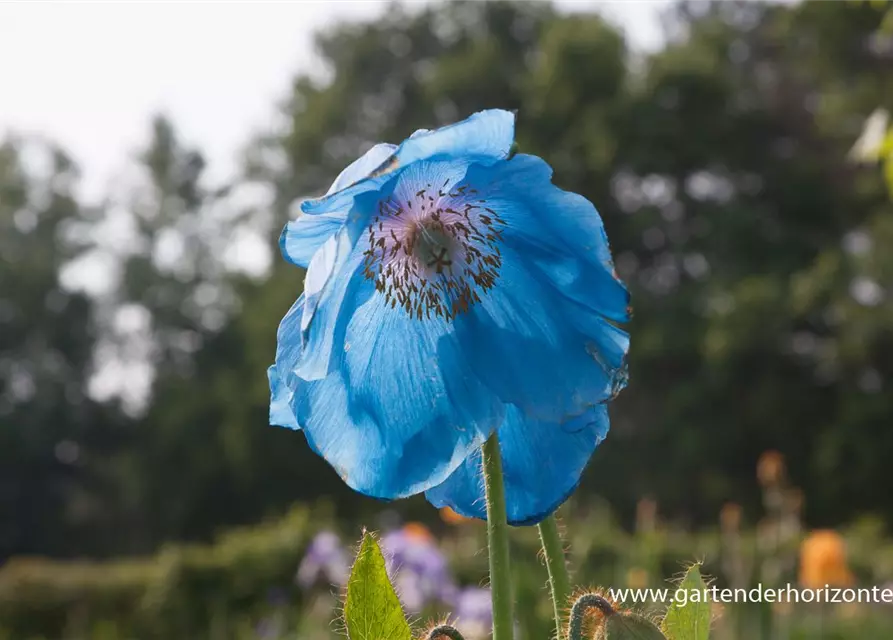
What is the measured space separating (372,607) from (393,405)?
14 centimetres

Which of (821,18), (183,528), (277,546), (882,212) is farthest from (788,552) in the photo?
(183,528)

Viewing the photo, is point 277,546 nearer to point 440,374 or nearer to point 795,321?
point 440,374

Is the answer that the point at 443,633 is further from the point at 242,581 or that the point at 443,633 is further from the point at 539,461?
the point at 242,581

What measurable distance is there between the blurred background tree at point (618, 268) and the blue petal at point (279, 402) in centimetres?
1395

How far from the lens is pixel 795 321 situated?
49.9 ft

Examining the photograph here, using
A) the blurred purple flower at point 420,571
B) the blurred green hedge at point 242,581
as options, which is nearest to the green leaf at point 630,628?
the blurred purple flower at point 420,571

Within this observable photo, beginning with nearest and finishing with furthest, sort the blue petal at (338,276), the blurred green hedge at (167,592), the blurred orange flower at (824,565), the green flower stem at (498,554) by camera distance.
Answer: the green flower stem at (498,554) < the blue petal at (338,276) < the blurred orange flower at (824,565) < the blurred green hedge at (167,592)

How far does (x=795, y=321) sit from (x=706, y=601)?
1549 centimetres

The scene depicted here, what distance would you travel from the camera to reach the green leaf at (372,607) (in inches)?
20.7

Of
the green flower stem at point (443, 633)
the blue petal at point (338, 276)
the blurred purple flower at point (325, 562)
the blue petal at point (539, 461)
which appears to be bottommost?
the green flower stem at point (443, 633)

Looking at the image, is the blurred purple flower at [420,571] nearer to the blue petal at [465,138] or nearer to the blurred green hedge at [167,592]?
the blurred green hedge at [167,592]

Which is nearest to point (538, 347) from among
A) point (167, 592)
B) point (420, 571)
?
point (420, 571)

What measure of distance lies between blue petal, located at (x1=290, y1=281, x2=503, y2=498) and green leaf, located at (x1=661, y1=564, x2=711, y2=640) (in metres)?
0.14

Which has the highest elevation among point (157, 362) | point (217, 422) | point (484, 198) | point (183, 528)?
point (157, 362)
